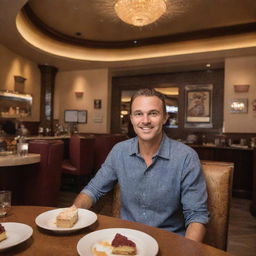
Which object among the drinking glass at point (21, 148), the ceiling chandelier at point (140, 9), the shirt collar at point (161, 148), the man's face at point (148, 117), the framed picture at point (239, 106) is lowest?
the drinking glass at point (21, 148)

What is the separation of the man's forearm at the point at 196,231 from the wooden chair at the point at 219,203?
0.23 m

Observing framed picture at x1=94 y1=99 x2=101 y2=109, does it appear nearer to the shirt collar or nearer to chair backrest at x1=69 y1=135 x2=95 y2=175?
chair backrest at x1=69 y1=135 x2=95 y2=175

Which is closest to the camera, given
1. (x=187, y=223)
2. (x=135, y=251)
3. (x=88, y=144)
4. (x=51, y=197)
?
(x=135, y=251)

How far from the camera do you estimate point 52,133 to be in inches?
282

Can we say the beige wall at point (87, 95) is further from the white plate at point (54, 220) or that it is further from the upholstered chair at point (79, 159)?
the white plate at point (54, 220)

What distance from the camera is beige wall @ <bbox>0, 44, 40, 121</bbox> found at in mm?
5668

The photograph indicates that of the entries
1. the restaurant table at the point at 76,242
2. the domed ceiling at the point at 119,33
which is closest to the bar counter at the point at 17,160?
the restaurant table at the point at 76,242

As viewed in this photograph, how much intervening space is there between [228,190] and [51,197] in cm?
230

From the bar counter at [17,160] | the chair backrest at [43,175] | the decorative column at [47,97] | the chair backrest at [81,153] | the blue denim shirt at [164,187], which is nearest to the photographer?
the blue denim shirt at [164,187]

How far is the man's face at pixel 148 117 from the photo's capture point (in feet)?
4.36

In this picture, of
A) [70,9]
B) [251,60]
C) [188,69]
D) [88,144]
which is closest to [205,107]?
[188,69]

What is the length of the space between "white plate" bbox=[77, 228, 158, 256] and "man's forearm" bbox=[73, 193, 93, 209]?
41cm

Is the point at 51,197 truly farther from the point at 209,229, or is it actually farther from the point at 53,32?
the point at 53,32

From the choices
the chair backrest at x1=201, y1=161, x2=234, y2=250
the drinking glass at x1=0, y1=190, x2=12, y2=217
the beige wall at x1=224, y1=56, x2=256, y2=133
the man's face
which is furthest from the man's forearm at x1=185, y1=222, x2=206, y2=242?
the beige wall at x1=224, y1=56, x2=256, y2=133
